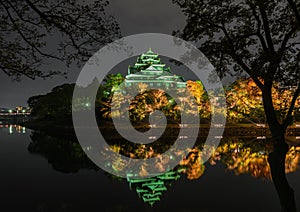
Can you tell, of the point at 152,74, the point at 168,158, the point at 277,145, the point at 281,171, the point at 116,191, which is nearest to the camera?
the point at 277,145

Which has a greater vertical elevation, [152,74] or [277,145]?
[152,74]

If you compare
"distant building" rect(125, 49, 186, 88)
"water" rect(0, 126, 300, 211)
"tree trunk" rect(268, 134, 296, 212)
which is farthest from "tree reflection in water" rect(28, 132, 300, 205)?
"distant building" rect(125, 49, 186, 88)

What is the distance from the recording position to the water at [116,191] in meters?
8.76

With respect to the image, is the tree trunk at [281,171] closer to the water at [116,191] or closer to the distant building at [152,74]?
the water at [116,191]

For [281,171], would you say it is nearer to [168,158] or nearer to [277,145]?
[277,145]

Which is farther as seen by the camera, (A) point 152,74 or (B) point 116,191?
(A) point 152,74

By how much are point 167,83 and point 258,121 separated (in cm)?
2721

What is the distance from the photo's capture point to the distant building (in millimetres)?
55875

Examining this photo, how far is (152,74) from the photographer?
61.6 meters

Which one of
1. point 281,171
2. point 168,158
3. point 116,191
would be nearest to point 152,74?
point 168,158

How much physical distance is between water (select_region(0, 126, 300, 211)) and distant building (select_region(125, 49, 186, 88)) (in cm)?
3637

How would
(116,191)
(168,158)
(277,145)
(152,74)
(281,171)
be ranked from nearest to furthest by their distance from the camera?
1. (277,145)
2. (281,171)
3. (116,191)
4. (168,158)
5. (152,74)

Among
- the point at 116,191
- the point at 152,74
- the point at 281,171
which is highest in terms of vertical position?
the point at 152,74

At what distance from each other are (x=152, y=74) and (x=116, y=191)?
5201 cm
